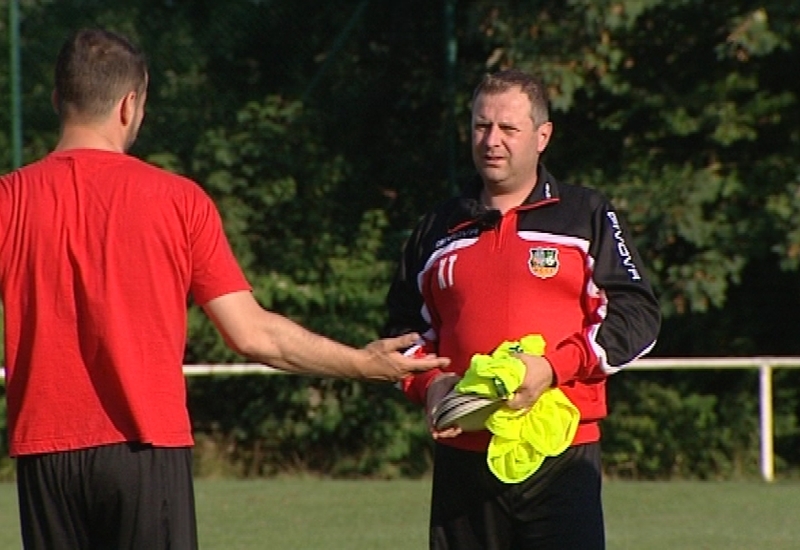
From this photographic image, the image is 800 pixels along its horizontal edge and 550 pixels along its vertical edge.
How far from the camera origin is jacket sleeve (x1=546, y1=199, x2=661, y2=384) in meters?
4.51

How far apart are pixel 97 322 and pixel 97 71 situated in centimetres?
58

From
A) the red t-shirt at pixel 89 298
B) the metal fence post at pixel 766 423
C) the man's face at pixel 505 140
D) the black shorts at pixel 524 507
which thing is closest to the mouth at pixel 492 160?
the man's face at pixel 505 140

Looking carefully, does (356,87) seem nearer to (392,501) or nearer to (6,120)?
(6,120)

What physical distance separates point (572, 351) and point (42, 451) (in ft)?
4.84

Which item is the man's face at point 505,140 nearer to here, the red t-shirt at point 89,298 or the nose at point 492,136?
the nose at point 492,136

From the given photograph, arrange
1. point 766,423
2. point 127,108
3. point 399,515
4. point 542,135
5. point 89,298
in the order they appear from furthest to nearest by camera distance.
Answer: point 766,423 < point 399,515 < point 542,135 < point 127,108 < point 89,298

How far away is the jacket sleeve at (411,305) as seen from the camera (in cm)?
481

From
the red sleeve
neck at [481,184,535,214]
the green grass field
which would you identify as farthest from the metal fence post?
the red sleeve

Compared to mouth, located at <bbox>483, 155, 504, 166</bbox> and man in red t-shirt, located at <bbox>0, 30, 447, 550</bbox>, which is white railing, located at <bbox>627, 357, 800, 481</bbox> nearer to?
mouth, located at <bbox>483, 155, 504, 166</bbox>

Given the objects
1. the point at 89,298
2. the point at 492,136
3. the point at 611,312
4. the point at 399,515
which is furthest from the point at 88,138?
the point at 399,515

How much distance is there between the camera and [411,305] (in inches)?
191

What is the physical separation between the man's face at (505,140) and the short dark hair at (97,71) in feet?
3.87

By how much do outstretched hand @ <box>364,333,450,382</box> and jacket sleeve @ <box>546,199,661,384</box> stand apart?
1.15 ft

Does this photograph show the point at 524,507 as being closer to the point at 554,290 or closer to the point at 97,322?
the point at 554,290
